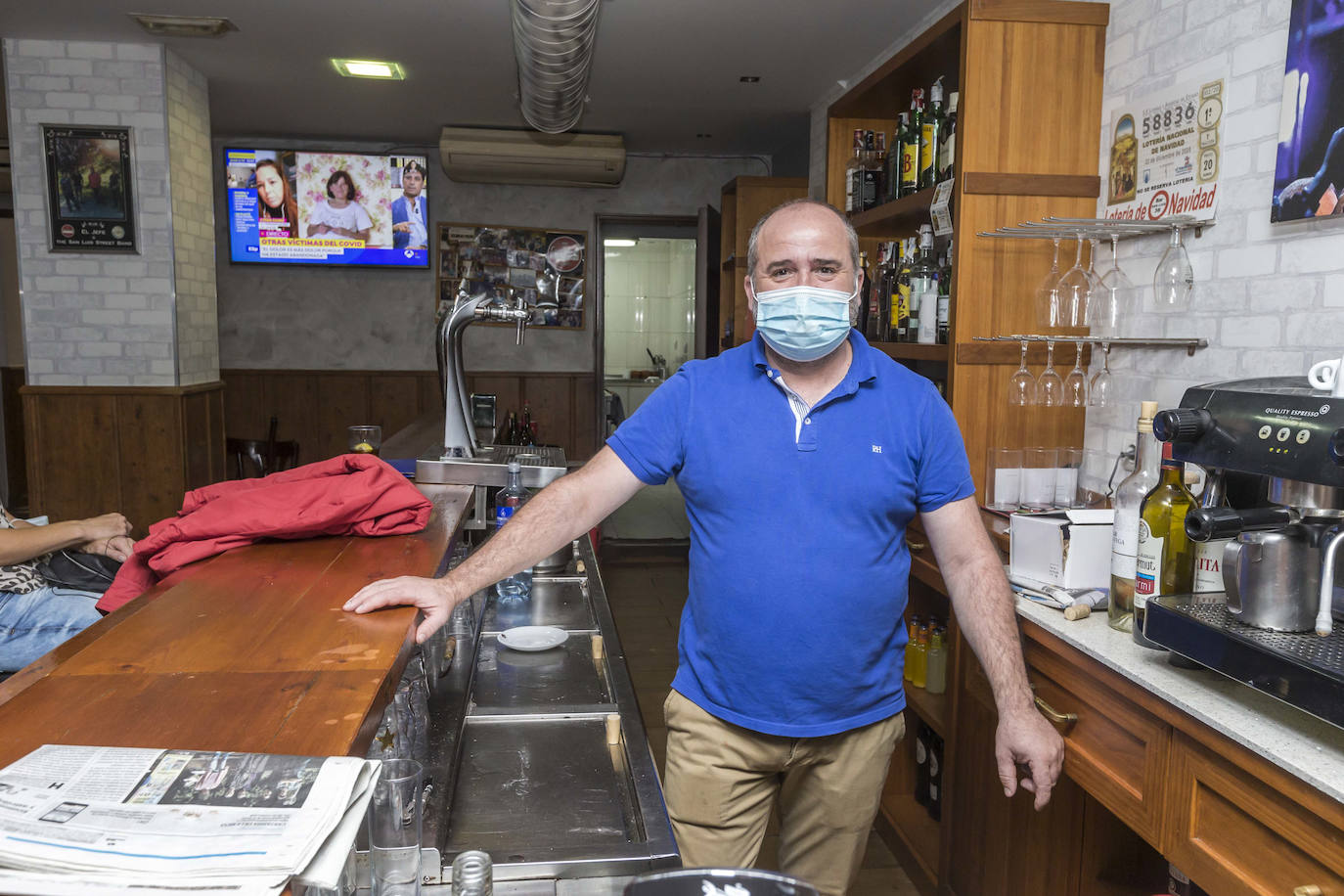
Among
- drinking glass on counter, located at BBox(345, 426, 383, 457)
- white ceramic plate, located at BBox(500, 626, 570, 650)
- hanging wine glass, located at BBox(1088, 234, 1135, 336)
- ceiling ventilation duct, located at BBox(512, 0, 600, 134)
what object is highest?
ceiling ventilation duct, located at BBox(512, 0, 600, 134)

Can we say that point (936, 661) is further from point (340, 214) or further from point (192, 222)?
point (340, 214)

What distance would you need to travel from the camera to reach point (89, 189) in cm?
515

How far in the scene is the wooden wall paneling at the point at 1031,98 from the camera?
8.92 ft

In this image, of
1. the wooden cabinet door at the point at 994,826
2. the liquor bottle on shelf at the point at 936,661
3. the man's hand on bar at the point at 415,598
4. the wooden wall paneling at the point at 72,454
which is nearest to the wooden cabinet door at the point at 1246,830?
the wooden cabinet door at the point at 994,826

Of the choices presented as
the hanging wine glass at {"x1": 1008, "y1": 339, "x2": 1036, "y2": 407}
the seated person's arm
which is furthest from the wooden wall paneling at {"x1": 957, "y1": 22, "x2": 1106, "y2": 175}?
the seated person's arm

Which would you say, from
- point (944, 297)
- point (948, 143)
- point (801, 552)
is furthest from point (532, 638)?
point (948, 143)

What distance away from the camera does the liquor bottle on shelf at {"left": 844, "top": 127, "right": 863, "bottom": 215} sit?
12.3ft

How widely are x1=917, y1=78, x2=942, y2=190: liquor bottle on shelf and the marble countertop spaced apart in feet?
5.79

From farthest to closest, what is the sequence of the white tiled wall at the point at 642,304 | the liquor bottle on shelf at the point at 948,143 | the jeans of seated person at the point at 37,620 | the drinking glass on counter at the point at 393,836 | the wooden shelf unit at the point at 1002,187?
the white tiled wall at the point at 642,304, the liquor bottle on shelf at the point at 948,143, the wooden shelf unit at the point at 1002,187, the jeans of seated person at the point at 37,620, the drinking glass on counter at the point at 393,836

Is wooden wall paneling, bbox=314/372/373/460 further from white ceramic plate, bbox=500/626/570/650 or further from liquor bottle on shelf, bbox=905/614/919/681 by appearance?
white ceramic plate, bbox=500/626/570/650

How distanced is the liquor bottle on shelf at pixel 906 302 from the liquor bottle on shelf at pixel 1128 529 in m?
1.39

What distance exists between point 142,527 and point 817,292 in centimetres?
500

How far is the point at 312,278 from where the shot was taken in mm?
7547

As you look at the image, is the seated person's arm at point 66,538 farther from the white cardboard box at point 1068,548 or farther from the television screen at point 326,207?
the television screen at point 326,207
